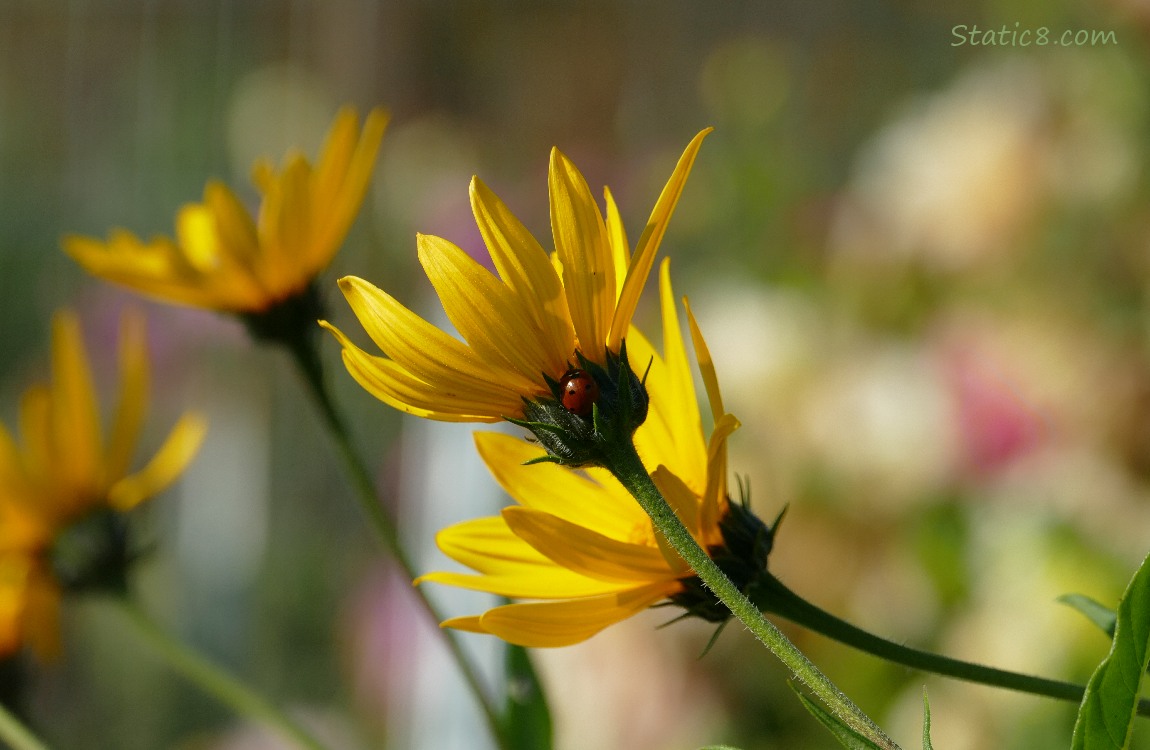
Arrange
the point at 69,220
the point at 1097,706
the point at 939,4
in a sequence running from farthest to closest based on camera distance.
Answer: the point at 69,220, the point at 939,4, the point at 1097,706

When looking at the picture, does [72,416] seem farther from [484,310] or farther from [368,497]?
[484,310]

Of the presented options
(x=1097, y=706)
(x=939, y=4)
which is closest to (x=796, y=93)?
(x=939, y=4)

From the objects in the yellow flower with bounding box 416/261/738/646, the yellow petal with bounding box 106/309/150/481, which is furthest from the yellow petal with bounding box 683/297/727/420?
the yellow petal with bounding box 106/309/150/481

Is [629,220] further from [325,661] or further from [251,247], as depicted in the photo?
[251,247]

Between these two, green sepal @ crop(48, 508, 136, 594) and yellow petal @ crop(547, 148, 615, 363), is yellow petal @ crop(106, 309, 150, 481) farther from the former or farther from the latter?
yellow petal @ crop(547, 148, 615, 363)

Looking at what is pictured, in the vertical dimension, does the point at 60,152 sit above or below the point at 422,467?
above
